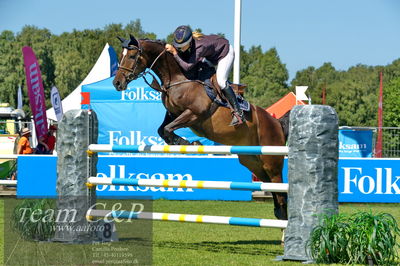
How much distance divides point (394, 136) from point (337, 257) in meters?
15.9

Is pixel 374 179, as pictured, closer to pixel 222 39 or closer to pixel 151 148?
pixel 222 39

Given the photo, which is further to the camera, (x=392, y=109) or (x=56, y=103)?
(x=392, y=109)

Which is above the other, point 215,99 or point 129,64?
point 129,64

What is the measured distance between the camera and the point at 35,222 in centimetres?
765

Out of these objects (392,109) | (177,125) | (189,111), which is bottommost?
(177,125)

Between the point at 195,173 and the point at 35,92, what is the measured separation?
6491 millimetres

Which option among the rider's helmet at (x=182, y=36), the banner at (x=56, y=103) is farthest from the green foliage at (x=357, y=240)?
the banner at (x=56, y=103)

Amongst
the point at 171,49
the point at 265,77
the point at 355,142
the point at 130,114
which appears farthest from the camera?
the point at 265,77

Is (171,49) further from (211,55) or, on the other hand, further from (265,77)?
(265,77)

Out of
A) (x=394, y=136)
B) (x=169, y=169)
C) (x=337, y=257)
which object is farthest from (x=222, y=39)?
(x=394, y=136)

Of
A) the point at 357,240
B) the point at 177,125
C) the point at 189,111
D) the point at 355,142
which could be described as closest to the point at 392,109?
the point at 355,142

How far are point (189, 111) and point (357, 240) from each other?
10.2ft

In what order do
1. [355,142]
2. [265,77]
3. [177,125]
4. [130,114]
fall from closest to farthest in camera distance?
[177,125]
[130,114]
[355,142]
[265,77]

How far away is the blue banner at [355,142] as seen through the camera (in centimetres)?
1983
